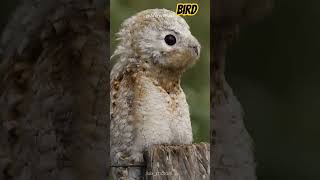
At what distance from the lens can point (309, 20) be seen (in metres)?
4.63

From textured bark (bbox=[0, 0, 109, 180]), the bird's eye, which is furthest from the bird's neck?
textured bark (bbox=[0, 0, 109, 180])

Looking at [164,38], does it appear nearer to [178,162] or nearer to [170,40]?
[170,40]

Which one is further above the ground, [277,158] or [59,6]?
[59,6]

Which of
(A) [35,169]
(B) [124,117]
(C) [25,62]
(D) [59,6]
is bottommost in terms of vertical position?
(A) [35,169]

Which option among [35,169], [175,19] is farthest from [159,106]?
[35,169]

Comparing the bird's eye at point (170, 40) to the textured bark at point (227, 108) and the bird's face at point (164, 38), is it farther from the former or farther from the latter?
the textured bark at point (227, 108)

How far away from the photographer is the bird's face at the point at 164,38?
14.5 feet

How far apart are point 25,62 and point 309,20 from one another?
1.55 metres

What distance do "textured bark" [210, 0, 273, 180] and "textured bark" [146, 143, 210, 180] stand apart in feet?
0.26

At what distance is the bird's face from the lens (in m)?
4.43

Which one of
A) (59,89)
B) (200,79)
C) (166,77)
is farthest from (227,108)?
(59,89)

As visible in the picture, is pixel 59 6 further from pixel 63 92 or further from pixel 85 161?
pixel 85 161

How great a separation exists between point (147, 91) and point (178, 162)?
41cm

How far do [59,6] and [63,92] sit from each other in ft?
1.48
